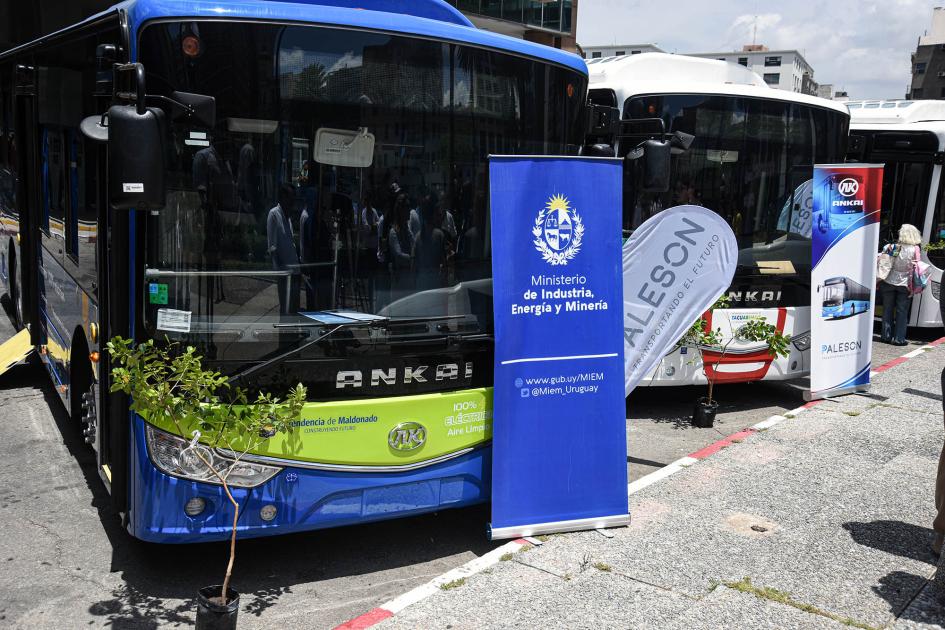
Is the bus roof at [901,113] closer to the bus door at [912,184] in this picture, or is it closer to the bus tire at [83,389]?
the bus door at [912,184]

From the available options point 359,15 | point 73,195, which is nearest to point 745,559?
point 359,15

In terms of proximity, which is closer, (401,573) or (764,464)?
(401,573)

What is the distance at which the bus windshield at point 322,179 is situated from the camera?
170 inches

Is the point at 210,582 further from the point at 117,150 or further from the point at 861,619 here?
the point at 861,619

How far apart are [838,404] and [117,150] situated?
800 centimetres

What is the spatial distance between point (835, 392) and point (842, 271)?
1358mm

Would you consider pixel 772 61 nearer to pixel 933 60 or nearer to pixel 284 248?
pixel 933 60

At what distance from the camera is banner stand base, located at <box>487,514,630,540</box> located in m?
5.39

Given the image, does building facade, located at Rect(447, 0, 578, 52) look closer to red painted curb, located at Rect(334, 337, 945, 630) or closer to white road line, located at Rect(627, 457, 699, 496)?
red painted curb, located at Rect(334, 337, 945, 630)

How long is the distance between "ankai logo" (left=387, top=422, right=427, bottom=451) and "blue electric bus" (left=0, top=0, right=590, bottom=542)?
12mm

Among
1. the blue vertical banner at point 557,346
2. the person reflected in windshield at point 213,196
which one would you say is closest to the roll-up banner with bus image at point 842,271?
the blue vertical banner at point 557,346

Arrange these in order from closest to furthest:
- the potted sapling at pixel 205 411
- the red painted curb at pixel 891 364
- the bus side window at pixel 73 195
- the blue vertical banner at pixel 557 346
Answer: the potted sapling at pixel 205 411 < the blue vertical banner at pixel 557 346 < the bus side window at pixel 73 195 < the red painted curb at pixel 891 364

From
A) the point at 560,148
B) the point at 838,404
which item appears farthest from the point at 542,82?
the point at 838,404

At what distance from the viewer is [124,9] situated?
4484 mm
